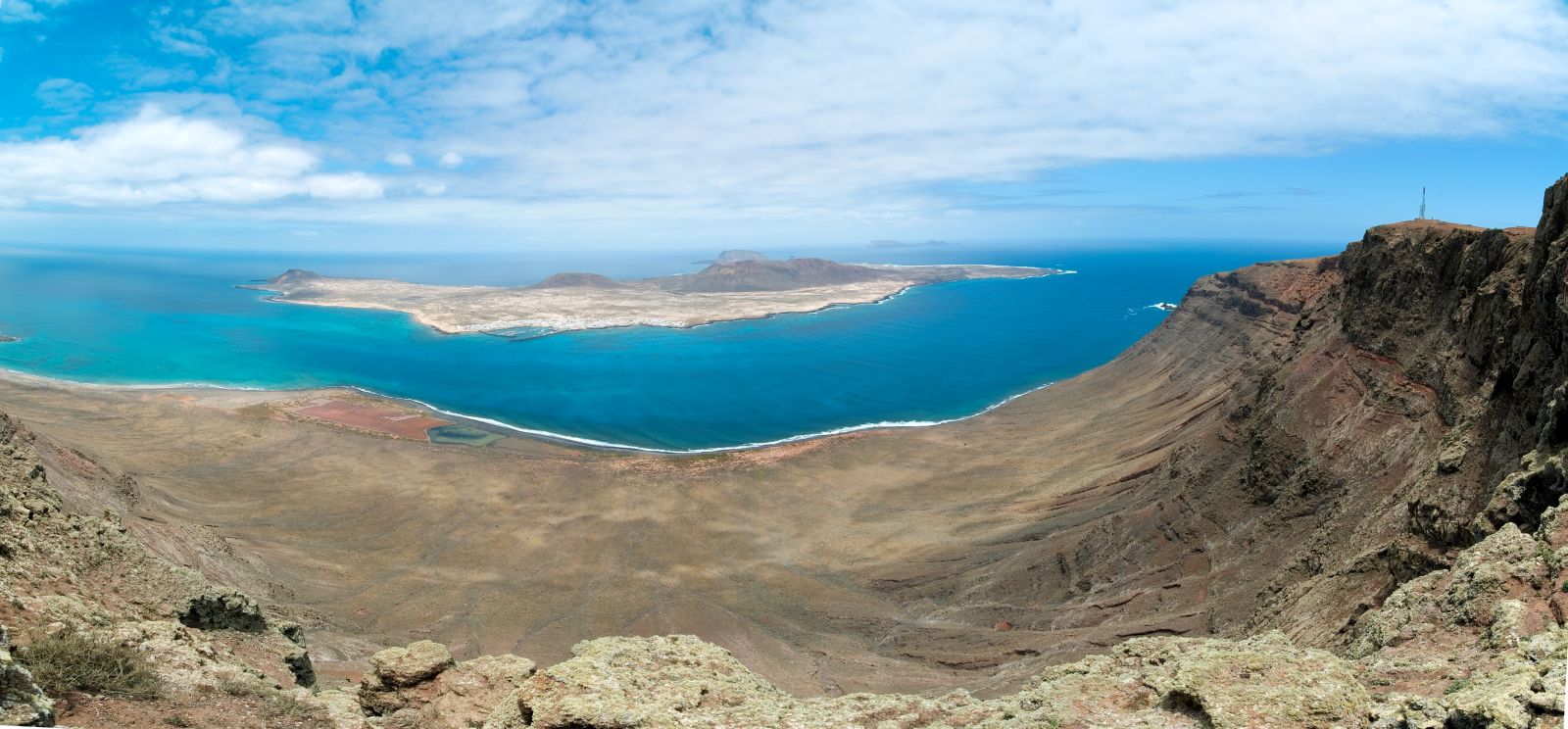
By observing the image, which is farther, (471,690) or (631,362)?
(631,362)

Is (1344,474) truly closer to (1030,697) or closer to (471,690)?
(1030,697)

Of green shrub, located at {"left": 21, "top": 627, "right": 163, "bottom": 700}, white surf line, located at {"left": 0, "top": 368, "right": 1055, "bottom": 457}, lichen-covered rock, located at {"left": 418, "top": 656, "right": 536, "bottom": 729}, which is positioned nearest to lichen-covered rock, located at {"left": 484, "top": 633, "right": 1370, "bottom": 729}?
lichen-covered rock, located at {"left": 418, "top": 656, "right": 536, "bottom": 729}

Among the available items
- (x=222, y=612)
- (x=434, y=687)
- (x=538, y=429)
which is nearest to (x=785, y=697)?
(x=434, y=687)

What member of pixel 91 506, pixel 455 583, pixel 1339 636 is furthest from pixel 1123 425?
pixel 91 506

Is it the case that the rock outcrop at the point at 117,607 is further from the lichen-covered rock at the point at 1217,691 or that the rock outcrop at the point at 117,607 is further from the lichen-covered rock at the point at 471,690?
the lichen-covered rock at the point at 1217,691

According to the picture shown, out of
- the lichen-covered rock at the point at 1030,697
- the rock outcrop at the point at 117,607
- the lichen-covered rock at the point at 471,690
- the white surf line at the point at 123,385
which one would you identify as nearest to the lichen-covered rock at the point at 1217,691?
the lichen-covered rock at the point at 1030,697

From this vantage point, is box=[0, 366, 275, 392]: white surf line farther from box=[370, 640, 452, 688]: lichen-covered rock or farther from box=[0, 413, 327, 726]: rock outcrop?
box=[370, 640, 452, 688]: lichen-covered rock

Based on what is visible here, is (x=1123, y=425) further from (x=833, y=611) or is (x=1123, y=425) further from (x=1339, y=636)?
(x=1339, y=636)
